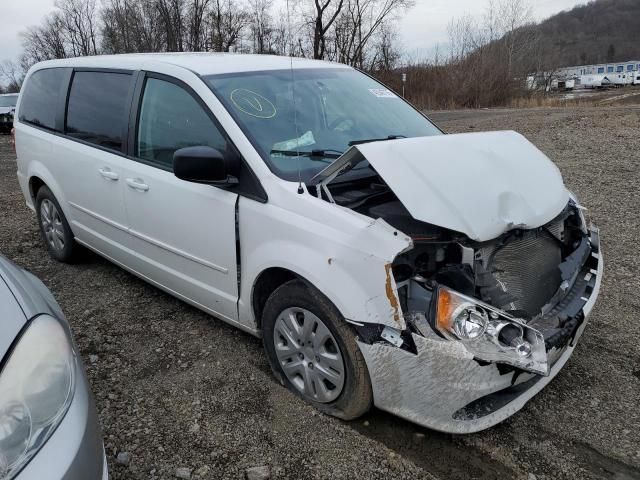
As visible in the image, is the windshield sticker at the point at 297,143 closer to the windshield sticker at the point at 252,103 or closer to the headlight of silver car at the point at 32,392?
the windshield sticker at the point at 252,103

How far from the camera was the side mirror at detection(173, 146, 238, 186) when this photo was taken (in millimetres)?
2692

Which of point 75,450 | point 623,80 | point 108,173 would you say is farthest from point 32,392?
point 623,80

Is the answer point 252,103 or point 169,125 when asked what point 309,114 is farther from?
point 169,125

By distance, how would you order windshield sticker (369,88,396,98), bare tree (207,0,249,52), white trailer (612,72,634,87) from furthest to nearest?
white trailer (612,72,634,87) < bare tree (207,0,249,52) < windshield sticker (369,88,396,98)

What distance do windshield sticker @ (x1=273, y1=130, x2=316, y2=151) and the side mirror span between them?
32cm

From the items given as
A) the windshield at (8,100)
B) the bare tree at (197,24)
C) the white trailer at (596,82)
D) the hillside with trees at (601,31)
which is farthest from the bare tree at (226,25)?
the hillside with trees at (601,31)

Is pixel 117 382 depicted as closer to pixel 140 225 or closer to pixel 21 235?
pixel 140 225

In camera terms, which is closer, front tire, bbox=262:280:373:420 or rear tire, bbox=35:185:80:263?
front tire, bbox=262:280:373:420

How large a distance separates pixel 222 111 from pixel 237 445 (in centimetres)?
173

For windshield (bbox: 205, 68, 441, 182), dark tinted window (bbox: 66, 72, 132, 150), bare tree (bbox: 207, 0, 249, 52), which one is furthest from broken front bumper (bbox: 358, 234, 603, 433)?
bare tree (bbox: 207, 0, 249, 52)

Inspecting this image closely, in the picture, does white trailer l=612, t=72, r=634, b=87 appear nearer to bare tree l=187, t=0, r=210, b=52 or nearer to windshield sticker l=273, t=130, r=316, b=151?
bare tree l=187, t=0, r=210, b=52

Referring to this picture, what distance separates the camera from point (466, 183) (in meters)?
2.52

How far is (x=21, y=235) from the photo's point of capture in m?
5.88

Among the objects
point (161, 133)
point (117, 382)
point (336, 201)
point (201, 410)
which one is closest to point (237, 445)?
point (201, 410)
